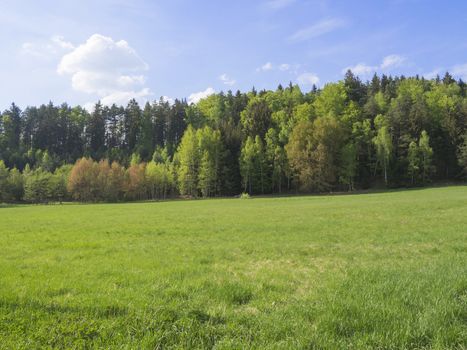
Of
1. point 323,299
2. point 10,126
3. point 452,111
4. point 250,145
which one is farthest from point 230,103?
point 323,299

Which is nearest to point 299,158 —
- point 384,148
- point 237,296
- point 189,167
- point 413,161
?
point 384,148

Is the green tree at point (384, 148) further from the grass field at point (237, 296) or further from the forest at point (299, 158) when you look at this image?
the grass field at point (237, 296)

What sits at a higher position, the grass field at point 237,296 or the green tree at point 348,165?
the green tree at point 348,165

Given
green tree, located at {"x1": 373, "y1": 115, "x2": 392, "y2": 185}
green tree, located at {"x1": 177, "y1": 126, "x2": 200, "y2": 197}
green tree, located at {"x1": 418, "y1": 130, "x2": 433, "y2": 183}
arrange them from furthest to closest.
Result: green tree, located at {"x1": 177, "y1": 126, "x2": 200, "y2": 197} < green tree, located at {"x1": 373, "y1": 115, "x2": 392, "y2": 185} < green tree, located at {"x1": 418, "y1": 130, "x2": 433, "y2": 183}

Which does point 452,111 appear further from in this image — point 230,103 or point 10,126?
point 10,126

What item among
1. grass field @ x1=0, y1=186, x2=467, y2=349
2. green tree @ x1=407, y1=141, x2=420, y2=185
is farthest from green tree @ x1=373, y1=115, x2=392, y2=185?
grass field @ x1=0, y1=186, x2=467, y2=349

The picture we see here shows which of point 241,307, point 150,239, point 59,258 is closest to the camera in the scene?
point 241,307

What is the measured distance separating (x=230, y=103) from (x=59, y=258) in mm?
130171

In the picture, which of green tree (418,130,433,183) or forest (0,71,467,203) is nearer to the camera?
green tree (418,130,433,183)

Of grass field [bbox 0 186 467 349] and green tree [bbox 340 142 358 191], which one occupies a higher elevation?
green tree [bbox 340 142 358 191]

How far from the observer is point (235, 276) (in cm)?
905

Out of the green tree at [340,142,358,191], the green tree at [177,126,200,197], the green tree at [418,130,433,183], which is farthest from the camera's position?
the green tree at [177,126,200,197]

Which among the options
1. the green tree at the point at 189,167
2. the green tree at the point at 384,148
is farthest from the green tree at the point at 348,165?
the green tree at the point at 189,167

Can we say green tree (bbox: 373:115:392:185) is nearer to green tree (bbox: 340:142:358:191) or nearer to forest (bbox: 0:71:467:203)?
forest (bbox: 0:71:467:203)
